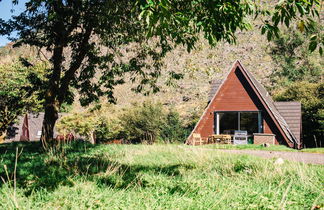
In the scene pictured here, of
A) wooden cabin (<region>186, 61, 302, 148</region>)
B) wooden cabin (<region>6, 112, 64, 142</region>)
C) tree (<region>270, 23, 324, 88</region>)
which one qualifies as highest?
tree (<region>270, 23, 324, 88</region>)

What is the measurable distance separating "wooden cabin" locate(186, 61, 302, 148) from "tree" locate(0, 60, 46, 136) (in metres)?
13.4

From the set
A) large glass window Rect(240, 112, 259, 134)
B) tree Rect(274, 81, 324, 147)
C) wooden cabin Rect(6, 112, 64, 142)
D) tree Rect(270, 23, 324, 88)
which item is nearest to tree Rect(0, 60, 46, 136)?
large glass window Rect(240, 112, 259, 134)

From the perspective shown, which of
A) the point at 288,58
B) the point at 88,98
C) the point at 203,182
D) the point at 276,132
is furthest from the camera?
the point at 288,58

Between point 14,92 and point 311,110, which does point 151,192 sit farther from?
point 311,110

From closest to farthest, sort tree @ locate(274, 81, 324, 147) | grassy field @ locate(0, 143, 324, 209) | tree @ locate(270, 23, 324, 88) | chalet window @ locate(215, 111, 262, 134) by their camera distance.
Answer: grassy field @ locate(0, 143, 324, 209) < tree @ locate(274, 81, 324, 147) < chalet window @ locate(215, 111, 262, 134) < tree @ locate(270, 23, 324, 88)

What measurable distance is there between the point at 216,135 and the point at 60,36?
14.5 m

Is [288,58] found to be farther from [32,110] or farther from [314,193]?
[314,193]

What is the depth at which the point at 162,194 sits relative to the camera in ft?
13.6

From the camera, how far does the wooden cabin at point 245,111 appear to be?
20.4m

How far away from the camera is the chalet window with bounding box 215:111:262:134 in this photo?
21891 mm

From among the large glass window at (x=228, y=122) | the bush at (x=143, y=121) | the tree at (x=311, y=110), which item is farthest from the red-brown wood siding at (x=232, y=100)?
the bush at (x=143, y=121)

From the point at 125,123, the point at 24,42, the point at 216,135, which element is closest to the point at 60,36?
the point at 24,42

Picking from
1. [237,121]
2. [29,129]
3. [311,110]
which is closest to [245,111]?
[237,121]

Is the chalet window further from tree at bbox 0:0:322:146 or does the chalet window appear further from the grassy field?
the grassy field
